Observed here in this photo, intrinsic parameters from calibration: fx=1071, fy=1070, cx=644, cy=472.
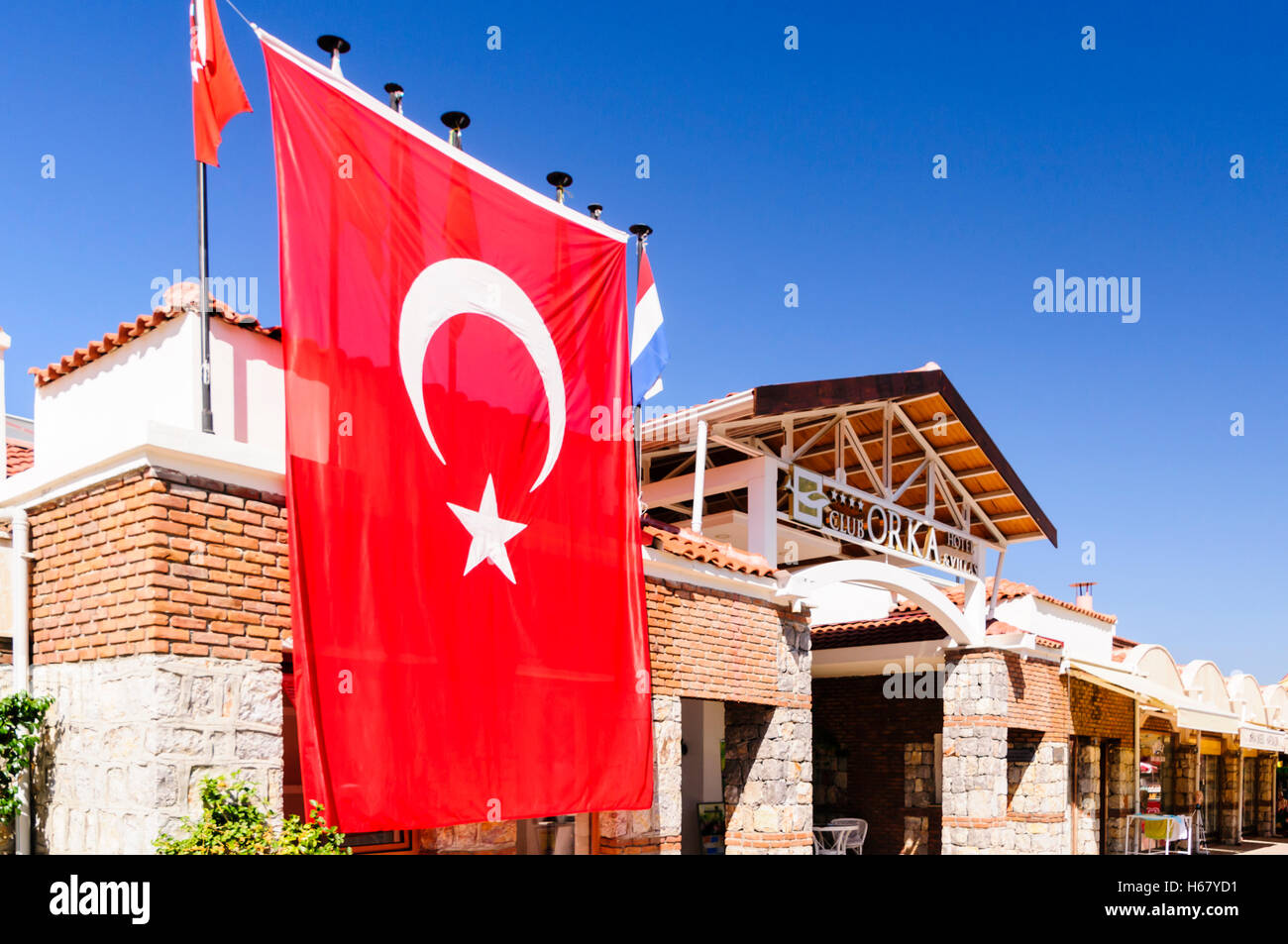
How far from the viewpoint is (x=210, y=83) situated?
6.66m

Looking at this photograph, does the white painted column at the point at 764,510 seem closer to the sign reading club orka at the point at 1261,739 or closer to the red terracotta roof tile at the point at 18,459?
the red terracotta roof tile at the point at 18,459

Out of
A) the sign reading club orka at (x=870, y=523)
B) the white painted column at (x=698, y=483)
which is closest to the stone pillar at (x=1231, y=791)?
the sign reading club orka at (x=870, y=523)

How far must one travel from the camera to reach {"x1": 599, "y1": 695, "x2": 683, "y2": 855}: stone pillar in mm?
9352

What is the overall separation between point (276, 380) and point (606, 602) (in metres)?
3.03

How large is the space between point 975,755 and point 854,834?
2.80 m

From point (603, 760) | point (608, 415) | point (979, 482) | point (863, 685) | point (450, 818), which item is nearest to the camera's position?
point (450, 818)

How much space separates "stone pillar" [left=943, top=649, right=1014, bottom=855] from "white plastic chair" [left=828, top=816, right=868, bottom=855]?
1.47m

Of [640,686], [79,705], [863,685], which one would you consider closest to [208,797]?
[79,705]

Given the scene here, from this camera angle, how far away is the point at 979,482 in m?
15.6

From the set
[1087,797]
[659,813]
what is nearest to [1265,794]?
[1087,797]

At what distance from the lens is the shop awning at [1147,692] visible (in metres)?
17.0

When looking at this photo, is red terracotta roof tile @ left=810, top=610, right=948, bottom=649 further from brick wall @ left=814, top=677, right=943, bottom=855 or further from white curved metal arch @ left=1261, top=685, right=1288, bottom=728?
white curved metal arch @ left=1261, top=685, right=1288, bottom=728

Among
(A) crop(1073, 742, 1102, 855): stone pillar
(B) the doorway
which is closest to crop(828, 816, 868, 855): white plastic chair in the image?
(B) the doorway
